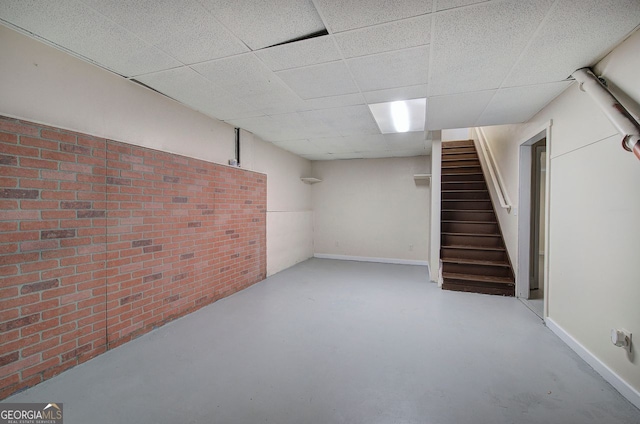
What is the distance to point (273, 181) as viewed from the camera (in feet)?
16.6

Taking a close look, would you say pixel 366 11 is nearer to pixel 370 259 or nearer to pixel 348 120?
pixel 348 120

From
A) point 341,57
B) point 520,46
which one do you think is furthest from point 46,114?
point 520,46

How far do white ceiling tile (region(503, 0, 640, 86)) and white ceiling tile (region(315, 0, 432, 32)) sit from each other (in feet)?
2.74

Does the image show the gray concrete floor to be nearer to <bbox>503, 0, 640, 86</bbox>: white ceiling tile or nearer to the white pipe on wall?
the white pipe on wall

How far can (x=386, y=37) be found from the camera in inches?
72.4

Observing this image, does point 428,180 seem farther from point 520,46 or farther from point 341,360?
point 341,360

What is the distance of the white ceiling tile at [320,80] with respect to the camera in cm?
228

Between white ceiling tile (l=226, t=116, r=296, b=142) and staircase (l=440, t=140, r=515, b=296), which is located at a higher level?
white ceiling tile (l=226, t=116, r=296, b=142)

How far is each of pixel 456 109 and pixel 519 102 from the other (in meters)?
0.62

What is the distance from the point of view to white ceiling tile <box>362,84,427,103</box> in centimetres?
264

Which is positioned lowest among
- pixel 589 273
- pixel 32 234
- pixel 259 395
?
pixel 259 395

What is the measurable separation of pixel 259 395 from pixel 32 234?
198 centimetres

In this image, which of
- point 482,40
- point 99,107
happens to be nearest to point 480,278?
point 482,40

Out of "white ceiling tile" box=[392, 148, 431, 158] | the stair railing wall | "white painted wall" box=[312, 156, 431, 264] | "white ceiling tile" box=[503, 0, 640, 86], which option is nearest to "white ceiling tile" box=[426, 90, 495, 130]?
"white ceiling tile" box=[503, 0, 640, 86]
